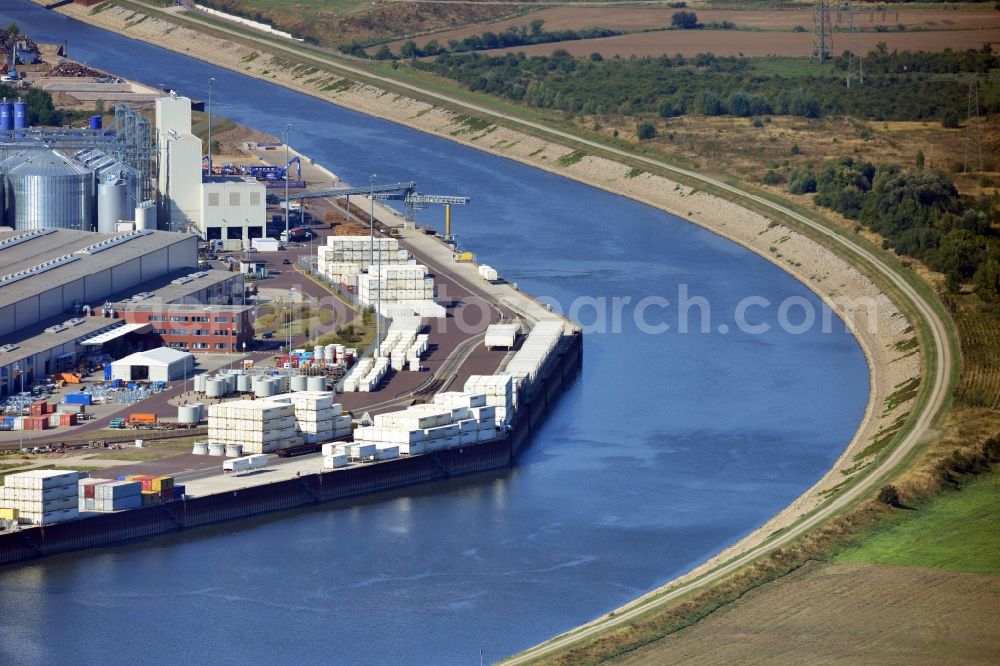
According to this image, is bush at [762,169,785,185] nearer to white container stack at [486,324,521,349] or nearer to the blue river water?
the blue river water

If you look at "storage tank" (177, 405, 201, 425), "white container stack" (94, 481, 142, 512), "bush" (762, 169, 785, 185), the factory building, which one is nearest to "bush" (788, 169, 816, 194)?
"bush" (762, 169, 785, 185)

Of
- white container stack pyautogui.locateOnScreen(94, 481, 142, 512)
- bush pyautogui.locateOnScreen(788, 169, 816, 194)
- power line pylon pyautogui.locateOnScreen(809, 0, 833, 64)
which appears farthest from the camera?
power line pylon pyautogui.locateOnScreen(809, 0, 833, 64)

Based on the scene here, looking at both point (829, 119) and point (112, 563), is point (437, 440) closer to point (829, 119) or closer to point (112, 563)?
point (112, 563)

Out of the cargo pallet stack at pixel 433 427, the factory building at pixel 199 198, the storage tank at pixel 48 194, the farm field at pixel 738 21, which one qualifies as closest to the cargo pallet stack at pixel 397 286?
the factory building at pixel 199 198

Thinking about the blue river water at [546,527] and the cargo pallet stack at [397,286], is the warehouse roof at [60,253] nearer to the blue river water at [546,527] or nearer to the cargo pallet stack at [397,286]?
the cargo pallet stack at [397,286]

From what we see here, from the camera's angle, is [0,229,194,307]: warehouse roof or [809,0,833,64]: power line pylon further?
[809,0,833,64]: power line pylon

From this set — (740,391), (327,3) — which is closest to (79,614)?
(740,391)

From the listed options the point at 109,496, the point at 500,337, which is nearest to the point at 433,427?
the point at 109,496
